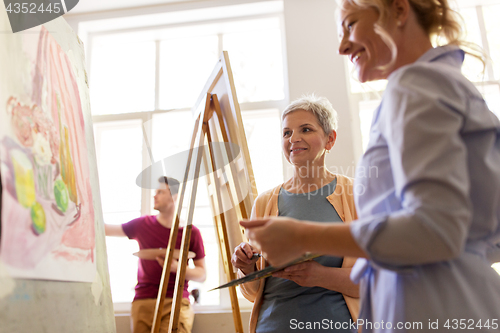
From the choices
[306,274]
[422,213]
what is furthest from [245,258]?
[422,213]

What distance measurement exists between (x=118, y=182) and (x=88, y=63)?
1.18 metres

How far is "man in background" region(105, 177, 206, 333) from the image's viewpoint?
2445 mm

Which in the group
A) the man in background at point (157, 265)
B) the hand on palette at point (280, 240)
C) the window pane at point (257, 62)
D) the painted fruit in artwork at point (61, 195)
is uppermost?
the window pane at point (257, 62)

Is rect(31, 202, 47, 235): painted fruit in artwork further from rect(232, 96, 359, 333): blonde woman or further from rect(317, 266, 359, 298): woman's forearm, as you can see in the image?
rect(317, 266, 359, 298): woman's forearm

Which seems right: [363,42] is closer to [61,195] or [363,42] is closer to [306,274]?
[306,274]

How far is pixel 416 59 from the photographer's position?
0.67 meters

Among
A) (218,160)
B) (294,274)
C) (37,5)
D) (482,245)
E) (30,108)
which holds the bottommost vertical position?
(294,274)

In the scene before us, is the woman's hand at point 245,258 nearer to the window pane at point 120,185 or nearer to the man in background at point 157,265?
the man in background at point 157,265

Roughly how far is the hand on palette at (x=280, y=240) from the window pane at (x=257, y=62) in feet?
9.35

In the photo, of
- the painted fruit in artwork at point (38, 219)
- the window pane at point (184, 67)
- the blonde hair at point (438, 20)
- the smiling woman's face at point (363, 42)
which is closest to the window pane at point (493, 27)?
the window pane at point (184, 67)

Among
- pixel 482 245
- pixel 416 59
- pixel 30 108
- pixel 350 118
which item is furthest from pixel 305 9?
pixel 482 245

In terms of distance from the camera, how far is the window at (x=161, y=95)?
10.4 ft

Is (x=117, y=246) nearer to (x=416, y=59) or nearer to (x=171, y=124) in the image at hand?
(x=171, y=124)

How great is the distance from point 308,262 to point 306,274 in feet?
0.12
